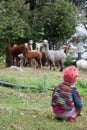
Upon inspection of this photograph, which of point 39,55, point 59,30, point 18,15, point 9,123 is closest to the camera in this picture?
point 9,123

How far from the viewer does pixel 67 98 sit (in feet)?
18.9

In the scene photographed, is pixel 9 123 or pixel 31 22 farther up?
pixel 9 123

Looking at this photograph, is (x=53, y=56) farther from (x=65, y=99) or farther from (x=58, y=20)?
(x=65, y=99)

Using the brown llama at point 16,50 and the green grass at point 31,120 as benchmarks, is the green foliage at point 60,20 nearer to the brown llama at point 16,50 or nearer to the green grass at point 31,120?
the brown llama at point 16,50

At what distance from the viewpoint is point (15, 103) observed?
7.20m

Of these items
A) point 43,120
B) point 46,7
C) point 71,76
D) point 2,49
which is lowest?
point 2,49

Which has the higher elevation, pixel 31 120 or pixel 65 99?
pixel 65 99

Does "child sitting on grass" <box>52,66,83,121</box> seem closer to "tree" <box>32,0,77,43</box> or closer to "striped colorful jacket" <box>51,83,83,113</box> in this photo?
"striped colorful jacket" <box>51,83,83,113</box>

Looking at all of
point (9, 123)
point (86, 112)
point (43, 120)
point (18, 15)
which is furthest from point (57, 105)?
point (18, 15)

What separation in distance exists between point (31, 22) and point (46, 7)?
137cm

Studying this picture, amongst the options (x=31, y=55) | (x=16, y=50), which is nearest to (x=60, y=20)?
(x=16, y=50)

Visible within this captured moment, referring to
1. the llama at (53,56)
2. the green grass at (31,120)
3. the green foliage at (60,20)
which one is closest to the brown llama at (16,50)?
the llama at (53,56)

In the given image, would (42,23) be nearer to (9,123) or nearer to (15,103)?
(15,103)

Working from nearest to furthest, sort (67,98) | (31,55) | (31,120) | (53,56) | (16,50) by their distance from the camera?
(31,120) → (67,98) → (31,55) → (16,50) → (53,56)
